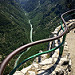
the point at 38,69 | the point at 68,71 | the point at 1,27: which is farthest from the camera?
the point at 1,27

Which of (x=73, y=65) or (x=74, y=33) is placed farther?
(x=74, y=33)

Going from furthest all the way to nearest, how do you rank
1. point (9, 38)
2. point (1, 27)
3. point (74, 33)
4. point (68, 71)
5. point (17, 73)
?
1. point (1, 27)
2. point (9, 38)
3. point (74, 33)
4. point (68, 71)
5. point (17, 73)


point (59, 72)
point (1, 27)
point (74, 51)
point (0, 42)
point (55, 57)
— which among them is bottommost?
point (59, 72)

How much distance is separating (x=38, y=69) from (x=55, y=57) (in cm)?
115

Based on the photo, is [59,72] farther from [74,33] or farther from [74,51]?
[74,33]

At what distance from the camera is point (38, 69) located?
3791 mm

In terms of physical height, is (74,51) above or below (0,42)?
below

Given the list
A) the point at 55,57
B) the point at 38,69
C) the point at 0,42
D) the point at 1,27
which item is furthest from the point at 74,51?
the point at 1,27

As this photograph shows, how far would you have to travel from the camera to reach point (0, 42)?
90.8 metres

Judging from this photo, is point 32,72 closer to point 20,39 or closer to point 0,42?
point 0,42

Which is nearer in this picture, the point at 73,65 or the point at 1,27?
the point at 73,65

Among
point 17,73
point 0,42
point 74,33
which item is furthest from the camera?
point 0,42

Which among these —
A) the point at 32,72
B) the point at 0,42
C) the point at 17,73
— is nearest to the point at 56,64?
the point at 32,72

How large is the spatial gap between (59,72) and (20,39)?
106 m
